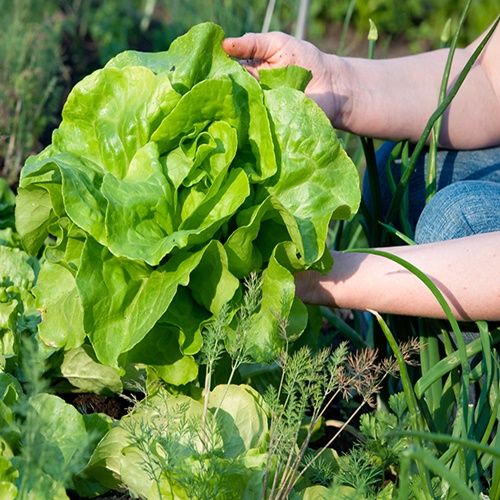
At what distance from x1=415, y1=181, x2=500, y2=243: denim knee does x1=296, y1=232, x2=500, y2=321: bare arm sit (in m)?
0.15

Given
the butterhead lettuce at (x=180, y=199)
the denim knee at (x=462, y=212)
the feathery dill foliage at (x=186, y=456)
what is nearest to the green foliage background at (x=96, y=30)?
the butterhead lettuce at (x=180, y=199)

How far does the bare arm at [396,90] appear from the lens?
1.77 m

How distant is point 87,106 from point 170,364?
545 millimetres

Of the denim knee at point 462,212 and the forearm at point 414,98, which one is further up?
the forearm at point 414,98

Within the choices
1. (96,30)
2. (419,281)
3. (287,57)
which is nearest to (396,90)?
(287,57)

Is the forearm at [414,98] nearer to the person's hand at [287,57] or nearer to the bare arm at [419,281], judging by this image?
the person's hand at [287,57]

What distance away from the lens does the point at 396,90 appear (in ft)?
6.41

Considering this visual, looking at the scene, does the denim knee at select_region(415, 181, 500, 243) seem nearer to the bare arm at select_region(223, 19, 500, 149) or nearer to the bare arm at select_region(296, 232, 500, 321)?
the bare arm at select_region(296, 232, 500, 321)

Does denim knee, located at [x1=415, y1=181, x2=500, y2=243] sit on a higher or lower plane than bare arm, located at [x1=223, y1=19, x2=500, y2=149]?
lower

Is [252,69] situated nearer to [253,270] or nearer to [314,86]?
[314,86]

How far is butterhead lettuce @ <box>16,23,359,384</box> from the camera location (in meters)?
1.39

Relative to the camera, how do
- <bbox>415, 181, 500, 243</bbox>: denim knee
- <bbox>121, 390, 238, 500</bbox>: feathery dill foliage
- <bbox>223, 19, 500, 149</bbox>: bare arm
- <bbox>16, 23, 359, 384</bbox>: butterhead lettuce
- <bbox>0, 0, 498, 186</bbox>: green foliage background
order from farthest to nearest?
<bbox>0, 0, 498, 186</bbox>: green foliage background
<bbox>223, 19, 500, 149</bbox>: bare arm
<bbox>415, 181, 500, 243</bbox>: denim knee
<bbox>16, 23, 359, 384</bbox>: butterhead lettuce
<bbox>121, 390, 238, 500</bbox>: feathery dill foliage

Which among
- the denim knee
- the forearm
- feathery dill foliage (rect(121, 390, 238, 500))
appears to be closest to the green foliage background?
the forearm

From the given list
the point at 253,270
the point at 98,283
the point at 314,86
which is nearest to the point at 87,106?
the point at 98,283
